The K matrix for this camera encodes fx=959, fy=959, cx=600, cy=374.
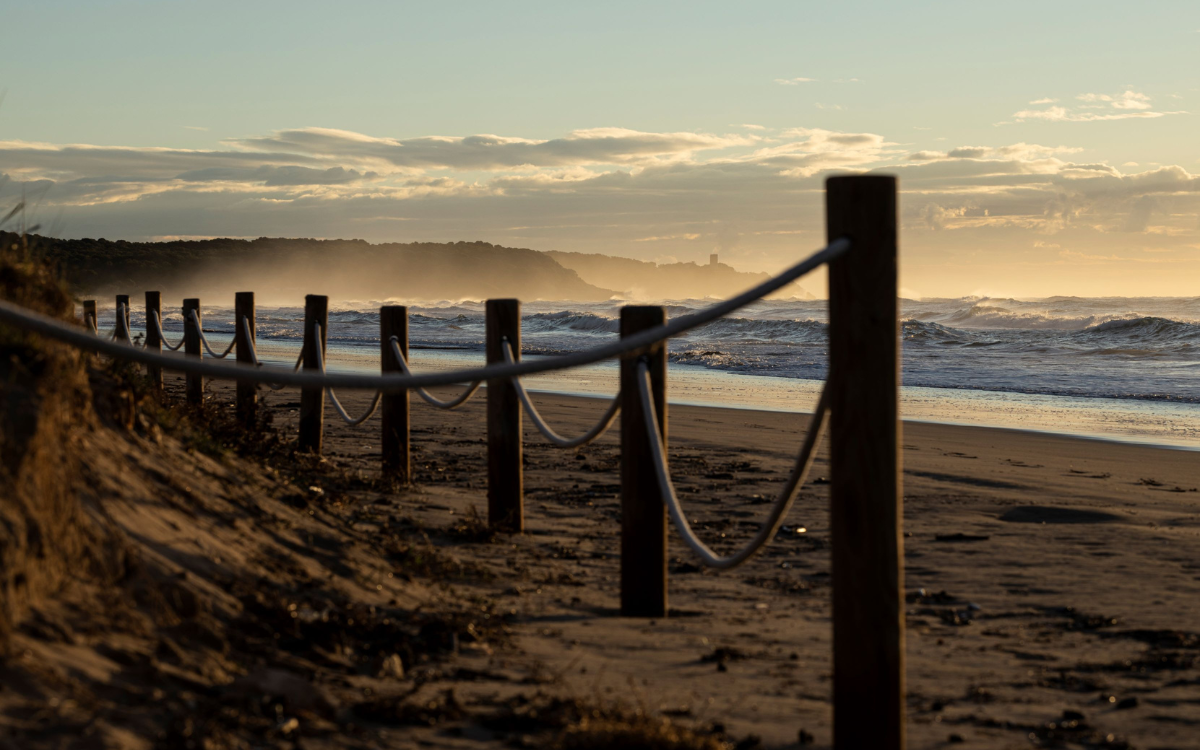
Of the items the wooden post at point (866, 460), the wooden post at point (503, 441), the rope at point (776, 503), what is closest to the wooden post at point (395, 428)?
the wooden post at point (503, 441)

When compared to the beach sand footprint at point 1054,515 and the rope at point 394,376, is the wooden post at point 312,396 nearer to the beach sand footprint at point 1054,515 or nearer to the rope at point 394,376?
the rope at point 394,376

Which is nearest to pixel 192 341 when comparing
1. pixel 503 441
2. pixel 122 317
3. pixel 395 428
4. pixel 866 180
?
pixel 122 317

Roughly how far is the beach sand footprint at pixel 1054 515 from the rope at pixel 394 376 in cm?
473

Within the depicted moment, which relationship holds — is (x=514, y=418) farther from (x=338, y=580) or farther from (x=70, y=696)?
(x=70, y=696)

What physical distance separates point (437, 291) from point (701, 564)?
12894cm

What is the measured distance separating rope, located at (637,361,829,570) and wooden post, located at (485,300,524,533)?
167cm

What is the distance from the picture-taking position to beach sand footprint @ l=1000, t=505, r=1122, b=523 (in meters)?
6.65

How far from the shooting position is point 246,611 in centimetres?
336

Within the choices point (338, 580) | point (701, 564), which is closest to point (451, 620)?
point (338, 580)

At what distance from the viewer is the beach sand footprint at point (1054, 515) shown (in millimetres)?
6648

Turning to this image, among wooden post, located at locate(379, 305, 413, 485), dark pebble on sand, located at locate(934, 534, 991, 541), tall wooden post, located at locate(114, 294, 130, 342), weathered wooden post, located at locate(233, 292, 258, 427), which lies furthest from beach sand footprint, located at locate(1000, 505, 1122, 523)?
tall wooden post, located at locate(114, 294, 130, 342)

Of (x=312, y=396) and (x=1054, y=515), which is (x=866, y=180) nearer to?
(x=1054, y=515)

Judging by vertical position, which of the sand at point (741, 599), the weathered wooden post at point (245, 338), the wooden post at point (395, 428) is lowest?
the sand at point (741, 599)

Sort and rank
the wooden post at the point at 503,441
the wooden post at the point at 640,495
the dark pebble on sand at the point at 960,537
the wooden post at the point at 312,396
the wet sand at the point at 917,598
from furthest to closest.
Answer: the wooden post at the point at 312,396
the dark pebble on sand at the point at 960,537
the wooden post at the point at 503,441
the wooden post at the point at 640,495
the wet sand at the point at 917,598
